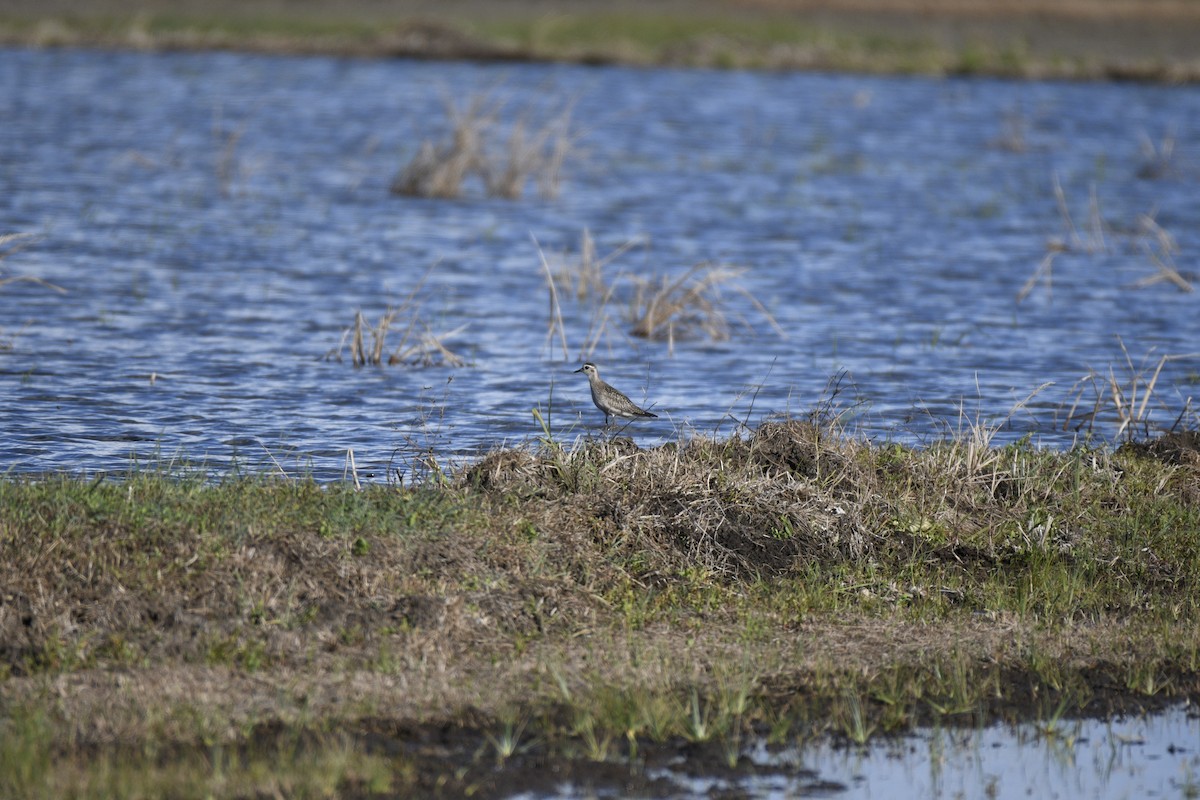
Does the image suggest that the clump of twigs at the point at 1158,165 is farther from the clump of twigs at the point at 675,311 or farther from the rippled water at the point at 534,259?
the clump of twigs at the point at 675,311

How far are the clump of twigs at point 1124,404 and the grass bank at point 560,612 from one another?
1.66 meters

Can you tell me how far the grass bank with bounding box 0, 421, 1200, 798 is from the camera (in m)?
6.55

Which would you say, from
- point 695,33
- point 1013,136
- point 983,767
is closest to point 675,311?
point 983,767

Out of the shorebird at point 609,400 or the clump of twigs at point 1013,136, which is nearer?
the shorebird at point 609,400

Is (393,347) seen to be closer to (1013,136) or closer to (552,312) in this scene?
(552,312)

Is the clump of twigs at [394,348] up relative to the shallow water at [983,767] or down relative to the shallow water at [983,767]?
down

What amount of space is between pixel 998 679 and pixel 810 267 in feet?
46.0

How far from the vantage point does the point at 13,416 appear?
12.1 metres

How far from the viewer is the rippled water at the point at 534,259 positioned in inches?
507

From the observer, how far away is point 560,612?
7.90m

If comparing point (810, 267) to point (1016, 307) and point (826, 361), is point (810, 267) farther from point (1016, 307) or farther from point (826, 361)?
point (826, 361)

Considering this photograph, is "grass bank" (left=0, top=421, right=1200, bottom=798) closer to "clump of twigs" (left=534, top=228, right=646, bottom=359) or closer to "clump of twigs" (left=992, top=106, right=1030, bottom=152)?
"clump of twigs" (left=534, top=228, right=646, bottom=359)

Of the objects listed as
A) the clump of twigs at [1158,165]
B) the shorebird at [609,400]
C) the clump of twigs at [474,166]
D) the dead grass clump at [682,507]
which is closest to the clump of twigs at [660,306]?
the shorebird at [609,400]

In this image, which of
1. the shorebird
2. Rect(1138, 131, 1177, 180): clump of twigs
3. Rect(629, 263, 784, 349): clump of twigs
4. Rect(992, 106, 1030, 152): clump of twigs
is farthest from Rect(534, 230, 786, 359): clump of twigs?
Rect(992, 106, 1030, 152): clump of twigs
